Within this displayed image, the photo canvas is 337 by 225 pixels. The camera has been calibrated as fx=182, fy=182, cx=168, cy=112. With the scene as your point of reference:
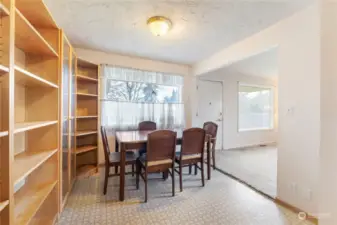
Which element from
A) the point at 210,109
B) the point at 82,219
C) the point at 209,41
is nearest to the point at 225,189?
the point at 82,219

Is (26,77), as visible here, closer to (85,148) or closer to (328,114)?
(328,114)

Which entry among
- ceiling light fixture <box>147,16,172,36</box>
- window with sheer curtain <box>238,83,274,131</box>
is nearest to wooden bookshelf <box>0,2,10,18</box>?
ceiling light fixture <box>147,16,172,36</box>

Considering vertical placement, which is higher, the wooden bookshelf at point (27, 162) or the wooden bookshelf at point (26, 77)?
the wooden bookshelf at point (26, 77)

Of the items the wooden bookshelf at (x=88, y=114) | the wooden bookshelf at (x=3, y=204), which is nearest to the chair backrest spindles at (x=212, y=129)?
the wooden bookshelf at (x=88, y=114)

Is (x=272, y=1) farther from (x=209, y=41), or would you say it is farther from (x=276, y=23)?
(x=209, y=41)

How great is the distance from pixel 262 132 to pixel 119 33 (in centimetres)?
519

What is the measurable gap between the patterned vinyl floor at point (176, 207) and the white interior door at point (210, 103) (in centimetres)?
241

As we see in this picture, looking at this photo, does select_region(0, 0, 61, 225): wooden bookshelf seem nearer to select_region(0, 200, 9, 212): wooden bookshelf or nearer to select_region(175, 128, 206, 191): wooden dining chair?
select_region(0, 200, 9, 212): wooden bookshelf

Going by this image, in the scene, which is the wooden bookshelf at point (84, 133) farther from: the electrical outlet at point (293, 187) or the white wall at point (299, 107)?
the electrical outlet at point (293, 187)

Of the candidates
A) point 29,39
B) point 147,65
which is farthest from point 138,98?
point 29,39

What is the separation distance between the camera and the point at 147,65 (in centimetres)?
415

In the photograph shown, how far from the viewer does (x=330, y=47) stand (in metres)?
0.69

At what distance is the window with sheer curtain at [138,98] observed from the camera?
3.74 meters

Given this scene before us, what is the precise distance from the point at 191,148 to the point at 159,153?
56 centimetres
